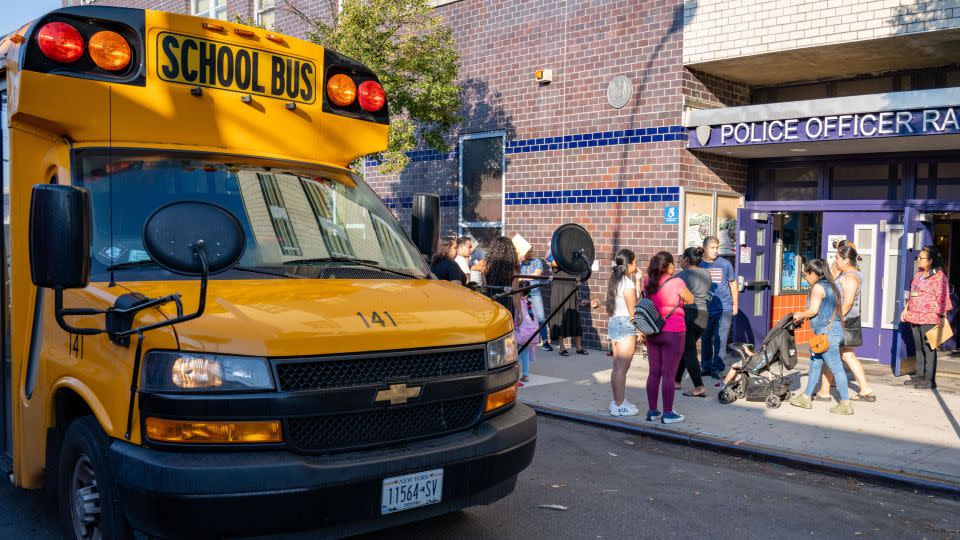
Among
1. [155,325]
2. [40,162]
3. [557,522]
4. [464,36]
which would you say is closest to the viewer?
[155,325]

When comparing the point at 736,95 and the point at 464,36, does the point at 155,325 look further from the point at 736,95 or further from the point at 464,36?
the point at 464,36

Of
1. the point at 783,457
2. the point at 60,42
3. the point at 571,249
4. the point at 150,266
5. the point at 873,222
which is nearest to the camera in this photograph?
the point at 150,266

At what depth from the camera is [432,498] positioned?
3.91m

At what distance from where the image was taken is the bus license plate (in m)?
3.74

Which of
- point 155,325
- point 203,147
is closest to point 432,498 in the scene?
point 155,325

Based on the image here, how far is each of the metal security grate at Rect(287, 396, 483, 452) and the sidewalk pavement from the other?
13.1 ft

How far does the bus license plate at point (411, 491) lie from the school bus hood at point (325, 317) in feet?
2.00

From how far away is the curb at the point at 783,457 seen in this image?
246 inches

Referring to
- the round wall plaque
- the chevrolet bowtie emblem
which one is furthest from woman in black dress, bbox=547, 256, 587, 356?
the chevrolet bowtie emblem

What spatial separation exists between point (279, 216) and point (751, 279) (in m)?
9.59

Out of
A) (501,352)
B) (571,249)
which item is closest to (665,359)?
(571,249)

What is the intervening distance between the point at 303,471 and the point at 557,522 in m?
2.29

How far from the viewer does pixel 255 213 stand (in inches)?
181

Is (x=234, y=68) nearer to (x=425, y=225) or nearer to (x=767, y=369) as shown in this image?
(x=425, y=225)
